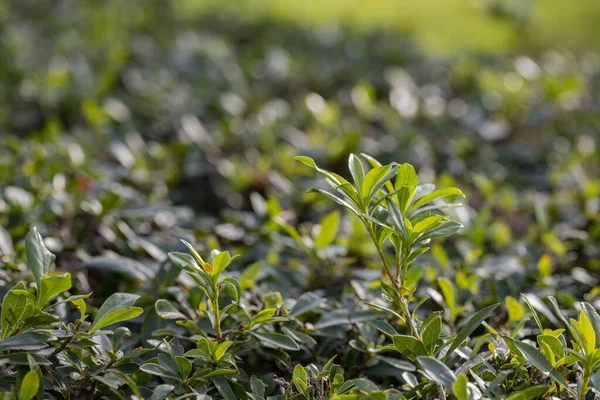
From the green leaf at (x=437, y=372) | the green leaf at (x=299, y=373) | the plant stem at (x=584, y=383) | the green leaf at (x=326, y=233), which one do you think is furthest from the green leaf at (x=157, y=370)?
the plant stem at (x=584, y=383)

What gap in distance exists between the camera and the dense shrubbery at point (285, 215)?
1267 mm

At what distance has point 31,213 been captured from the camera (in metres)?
1.85

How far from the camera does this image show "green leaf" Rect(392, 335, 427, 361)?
1.24 m

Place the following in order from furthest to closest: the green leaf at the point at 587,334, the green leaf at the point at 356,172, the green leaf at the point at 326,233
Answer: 1. the green leaf at the point at 326,233
2. the green leaf at the point at 356,172
3. the green leaf at the point at 587,334

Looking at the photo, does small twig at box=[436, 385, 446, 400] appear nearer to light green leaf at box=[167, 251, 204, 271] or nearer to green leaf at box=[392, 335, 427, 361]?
green leaf at box=[392, 335, 427, 361]

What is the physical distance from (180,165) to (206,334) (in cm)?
133

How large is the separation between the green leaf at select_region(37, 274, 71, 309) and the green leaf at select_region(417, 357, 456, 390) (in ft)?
2.17

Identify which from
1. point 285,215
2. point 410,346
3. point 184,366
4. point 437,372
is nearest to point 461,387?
point 437,372

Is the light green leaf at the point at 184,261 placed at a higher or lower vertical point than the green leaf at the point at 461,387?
higher

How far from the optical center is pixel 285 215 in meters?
2.19

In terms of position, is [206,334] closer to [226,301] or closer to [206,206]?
[226,301]

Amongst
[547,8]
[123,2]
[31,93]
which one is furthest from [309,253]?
[547,8]

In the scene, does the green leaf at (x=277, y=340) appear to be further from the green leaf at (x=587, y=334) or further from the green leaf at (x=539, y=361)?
the green leaf at (x=587, y=334)

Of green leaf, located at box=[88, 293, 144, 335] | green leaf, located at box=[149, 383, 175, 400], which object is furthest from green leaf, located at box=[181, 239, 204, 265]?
green leaf, located at box=[149, 383, 175, 400]
